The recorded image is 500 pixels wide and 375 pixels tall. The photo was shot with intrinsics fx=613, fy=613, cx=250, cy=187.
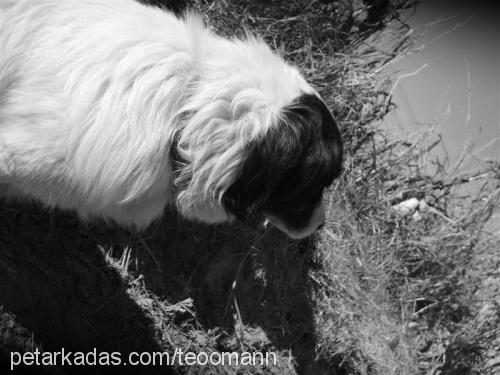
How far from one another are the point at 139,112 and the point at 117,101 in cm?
5

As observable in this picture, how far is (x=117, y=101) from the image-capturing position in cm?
132

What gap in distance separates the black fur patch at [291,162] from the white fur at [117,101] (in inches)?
1.2

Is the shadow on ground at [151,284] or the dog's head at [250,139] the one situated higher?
the dog's head at [250,139]

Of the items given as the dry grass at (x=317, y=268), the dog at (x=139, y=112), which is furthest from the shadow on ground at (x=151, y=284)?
the dog at (x=139, y=112)

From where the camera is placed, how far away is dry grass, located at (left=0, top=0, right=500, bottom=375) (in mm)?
2014

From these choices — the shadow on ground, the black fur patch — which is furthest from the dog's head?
the shadow on ground

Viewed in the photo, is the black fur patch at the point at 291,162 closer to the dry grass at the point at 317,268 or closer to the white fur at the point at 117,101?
the white fur at the point at 117,101

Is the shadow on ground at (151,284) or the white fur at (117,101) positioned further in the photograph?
the shadow on ground at (151,284)

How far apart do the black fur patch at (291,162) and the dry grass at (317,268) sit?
2.42 feet

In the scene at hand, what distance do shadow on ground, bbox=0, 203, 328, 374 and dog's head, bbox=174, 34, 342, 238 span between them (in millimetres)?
688

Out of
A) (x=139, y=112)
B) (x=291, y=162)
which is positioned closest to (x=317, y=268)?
(x=291, y=162)

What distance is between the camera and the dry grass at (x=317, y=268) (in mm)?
2014

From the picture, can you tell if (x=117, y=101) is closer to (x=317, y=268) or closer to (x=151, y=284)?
(x=151, y=284)

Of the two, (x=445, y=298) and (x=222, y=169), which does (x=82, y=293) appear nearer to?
(x=222, y=169)
